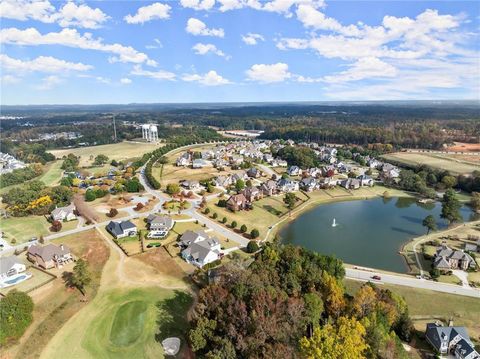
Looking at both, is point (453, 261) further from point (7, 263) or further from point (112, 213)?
point (7, 263)

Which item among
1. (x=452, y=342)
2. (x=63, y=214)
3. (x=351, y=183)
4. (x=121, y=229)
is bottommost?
(x=452, y=342)

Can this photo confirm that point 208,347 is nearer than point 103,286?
Yes

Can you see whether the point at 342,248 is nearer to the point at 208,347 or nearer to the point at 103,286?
the point at 208,347


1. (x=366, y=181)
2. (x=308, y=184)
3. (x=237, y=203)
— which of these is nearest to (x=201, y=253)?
(x=237, y=203)

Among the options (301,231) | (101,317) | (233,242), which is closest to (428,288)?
(301,231)

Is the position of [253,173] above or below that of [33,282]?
above

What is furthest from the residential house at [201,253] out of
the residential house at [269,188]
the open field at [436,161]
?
the open field at [436,161]

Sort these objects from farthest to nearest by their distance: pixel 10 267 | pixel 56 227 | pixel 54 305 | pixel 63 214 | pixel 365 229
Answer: pixel 365 229, pixel 63 214, pixel 56 227, pixel 10 267, pixel 54 305
